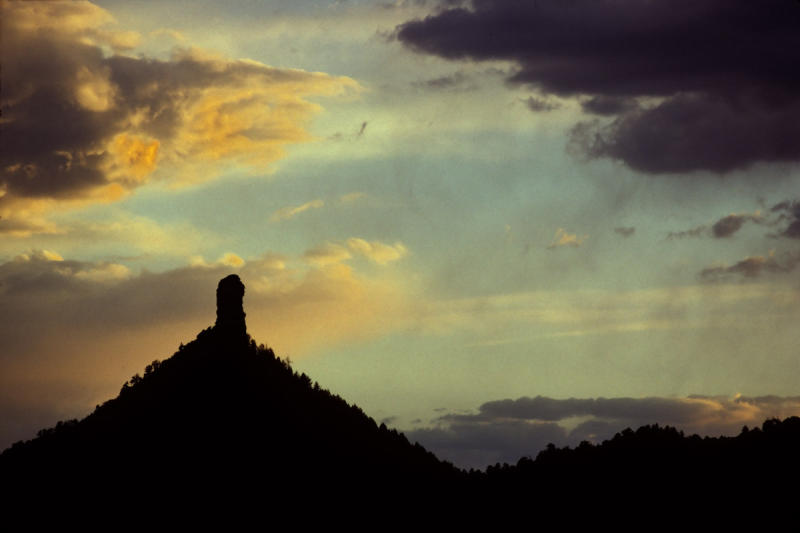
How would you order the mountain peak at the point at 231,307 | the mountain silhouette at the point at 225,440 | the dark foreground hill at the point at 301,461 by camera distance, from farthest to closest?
the mountain peak at the point at 231,307 → the mountain silhouette at the point at 225,440 → the dark foreground hill at the point at 301,461

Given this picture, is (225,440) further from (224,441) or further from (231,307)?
(231,307)

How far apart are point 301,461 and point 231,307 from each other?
60.6 feet

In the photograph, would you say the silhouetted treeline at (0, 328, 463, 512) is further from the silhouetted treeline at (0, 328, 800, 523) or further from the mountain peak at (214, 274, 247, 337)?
the mountain peak at (214, 274, 247, 337)

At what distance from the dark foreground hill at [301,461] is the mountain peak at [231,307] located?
0.15 metres

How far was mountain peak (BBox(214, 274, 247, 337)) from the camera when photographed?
122 m

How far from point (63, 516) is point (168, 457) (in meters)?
10.8

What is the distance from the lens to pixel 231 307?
406 feet

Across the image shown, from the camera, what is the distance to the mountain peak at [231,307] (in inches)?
4803

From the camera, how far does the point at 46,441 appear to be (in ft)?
409

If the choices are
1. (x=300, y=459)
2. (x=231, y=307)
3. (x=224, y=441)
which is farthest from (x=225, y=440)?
(x=231, y=307)

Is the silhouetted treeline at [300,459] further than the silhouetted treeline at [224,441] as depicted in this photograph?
No

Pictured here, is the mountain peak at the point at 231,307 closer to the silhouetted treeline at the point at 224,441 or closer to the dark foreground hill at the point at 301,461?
the dark foreground hill at the point at 301,461

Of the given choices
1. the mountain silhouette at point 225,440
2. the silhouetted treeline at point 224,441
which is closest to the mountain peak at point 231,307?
the mountain silhouette at point 225,440

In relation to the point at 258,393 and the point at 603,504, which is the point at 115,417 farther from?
the point at 603,504
